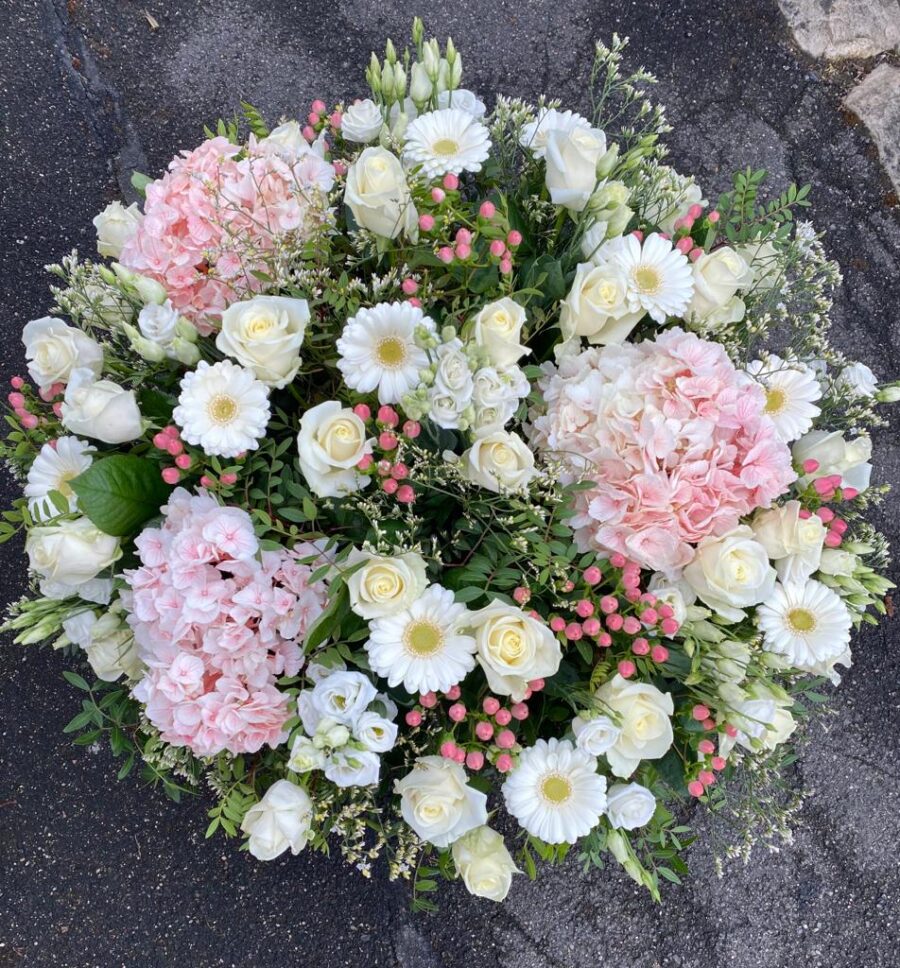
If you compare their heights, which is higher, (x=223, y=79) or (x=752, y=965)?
(x=223, y=79)

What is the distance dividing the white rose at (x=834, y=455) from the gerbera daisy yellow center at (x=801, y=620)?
0.69 feet

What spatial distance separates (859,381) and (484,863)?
1.02m

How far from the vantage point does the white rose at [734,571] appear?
1075mm

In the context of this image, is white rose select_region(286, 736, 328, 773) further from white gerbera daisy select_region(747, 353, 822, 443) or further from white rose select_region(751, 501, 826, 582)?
white gerbera daisy select_region(747, 353, 822, 443)

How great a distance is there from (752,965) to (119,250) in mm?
2040

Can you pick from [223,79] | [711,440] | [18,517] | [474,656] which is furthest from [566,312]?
[223,79]

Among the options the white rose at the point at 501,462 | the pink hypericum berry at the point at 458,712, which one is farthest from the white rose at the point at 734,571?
the pink hypericum berry at the point at 458,712

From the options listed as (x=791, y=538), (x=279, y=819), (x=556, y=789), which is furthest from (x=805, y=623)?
(x=279, y=819)

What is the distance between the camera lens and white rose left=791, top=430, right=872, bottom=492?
123cm

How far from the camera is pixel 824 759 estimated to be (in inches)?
75.4

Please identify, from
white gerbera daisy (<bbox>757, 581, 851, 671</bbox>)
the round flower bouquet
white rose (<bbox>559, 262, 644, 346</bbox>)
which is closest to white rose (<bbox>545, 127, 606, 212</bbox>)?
the round flower bouquet

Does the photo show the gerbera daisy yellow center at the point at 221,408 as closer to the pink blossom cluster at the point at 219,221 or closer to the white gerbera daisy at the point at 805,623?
the pink blossom cluster at the point at 219,221

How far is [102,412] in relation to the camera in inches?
41.9

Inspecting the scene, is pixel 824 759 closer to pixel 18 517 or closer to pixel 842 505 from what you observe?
pixel 842 505
